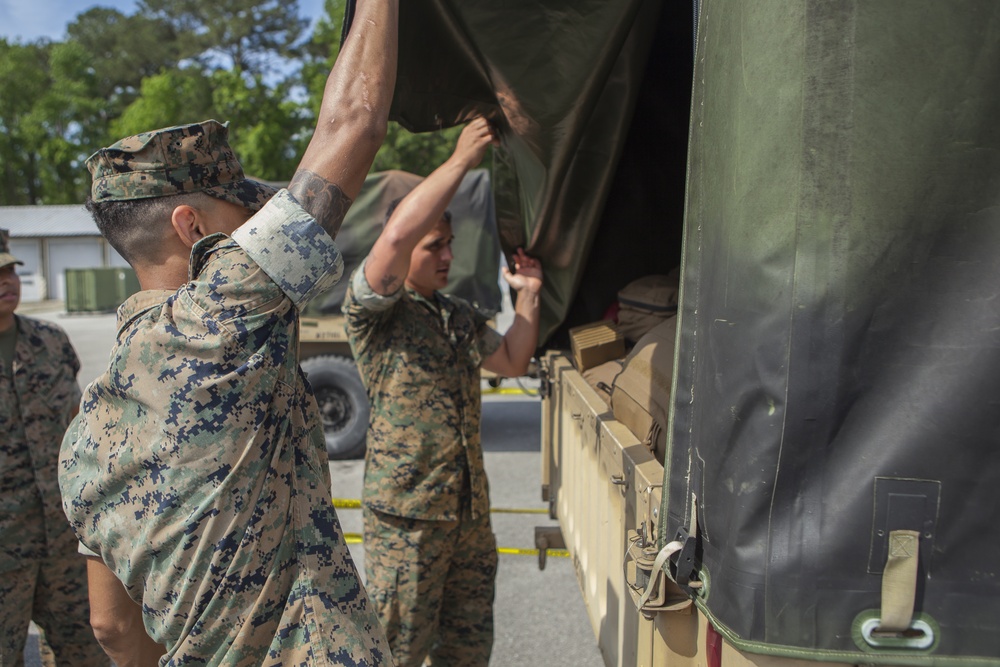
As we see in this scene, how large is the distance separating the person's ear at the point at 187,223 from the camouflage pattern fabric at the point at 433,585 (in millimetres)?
1576

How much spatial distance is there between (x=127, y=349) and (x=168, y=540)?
1.12 ft

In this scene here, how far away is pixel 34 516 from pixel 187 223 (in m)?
2.13

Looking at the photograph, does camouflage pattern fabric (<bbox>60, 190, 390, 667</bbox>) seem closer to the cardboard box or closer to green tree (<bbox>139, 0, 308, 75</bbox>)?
the cardboard box

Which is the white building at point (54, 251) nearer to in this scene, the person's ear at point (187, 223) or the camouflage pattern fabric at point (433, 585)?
the camouflage pattern fabric at point (433, 585)

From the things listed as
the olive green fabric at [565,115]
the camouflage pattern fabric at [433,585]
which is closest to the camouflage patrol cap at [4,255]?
the camouflage pattern fabric at [433,585]

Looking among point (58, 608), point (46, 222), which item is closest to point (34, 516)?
point (58, 608)

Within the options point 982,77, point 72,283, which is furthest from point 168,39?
point 982,77

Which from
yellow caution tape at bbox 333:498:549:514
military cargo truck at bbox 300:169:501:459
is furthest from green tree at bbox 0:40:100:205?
yellow caution tape at bbox 333:498:549:514

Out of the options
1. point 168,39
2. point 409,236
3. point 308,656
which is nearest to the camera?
point 308,656

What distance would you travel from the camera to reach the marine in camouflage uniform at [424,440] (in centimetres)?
278

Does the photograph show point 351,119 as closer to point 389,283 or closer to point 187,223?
point 187,223

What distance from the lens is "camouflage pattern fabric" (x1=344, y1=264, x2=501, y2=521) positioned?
2.88 metres

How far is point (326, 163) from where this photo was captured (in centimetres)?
136

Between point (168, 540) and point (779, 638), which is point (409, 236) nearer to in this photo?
point (168, 540)
